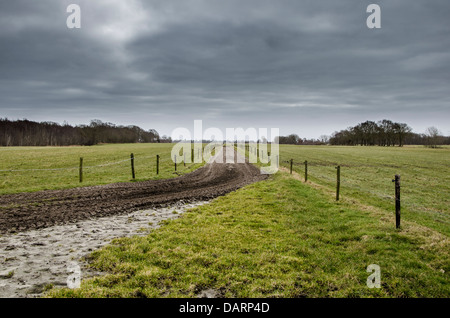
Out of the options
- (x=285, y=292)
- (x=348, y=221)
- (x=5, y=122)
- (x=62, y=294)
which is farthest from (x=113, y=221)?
(x=5, y=122)

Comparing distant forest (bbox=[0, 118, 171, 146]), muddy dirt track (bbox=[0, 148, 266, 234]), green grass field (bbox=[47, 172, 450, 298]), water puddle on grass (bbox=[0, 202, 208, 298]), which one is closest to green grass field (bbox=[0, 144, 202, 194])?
muddy dirt track (bbox=[0, 148, 266, 234])

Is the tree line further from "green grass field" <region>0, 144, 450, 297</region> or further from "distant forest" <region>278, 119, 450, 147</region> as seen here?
"green grass field" <region>0, 144, 450, 297</region>

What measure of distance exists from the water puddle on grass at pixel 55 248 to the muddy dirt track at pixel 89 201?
1.01m

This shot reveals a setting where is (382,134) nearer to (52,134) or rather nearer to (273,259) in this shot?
(273,259)

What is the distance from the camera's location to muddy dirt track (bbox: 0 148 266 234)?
372 inches

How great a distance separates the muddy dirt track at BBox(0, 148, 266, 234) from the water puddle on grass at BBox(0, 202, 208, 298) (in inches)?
39.9

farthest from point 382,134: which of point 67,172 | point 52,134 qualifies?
point 52,134

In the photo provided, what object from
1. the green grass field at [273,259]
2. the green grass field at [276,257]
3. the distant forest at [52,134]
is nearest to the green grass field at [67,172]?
the green grass field at [276,257]

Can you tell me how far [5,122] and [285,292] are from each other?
8417 inches

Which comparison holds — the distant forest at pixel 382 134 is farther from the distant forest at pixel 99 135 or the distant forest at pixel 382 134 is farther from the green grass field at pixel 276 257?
the green grass field at pixel 276 257

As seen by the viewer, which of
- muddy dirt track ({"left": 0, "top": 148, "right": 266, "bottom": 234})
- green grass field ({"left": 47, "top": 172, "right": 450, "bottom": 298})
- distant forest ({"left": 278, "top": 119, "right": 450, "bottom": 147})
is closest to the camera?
green grass field ({"left": 47, "top": 172, "right": 450, "bottom": 298})

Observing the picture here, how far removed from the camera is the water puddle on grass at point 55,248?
4.97 metres
